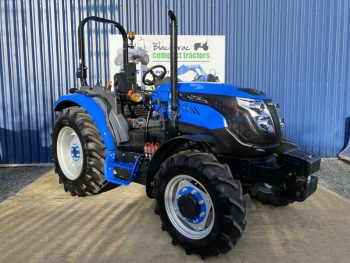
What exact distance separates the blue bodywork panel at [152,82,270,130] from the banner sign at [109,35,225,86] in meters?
2.40

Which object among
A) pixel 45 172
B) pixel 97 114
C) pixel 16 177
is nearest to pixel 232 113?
pixel 97 114

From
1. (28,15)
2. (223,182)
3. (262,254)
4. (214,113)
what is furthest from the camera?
(28,15)

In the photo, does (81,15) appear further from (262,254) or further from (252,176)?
(262,254)

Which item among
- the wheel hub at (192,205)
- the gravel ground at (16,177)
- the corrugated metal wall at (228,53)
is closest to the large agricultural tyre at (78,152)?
the gravel ground at (16,177)

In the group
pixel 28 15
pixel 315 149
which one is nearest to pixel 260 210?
pixel 315 149

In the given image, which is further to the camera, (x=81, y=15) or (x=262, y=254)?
(x=81, y=15)

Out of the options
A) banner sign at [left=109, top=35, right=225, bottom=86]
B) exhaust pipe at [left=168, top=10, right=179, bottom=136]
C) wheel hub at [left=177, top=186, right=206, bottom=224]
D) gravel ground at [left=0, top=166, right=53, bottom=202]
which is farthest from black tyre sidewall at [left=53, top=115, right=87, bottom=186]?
banner sign at [left=109, top=35, right=225, bottom=86]

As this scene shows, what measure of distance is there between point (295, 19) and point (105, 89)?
357cm

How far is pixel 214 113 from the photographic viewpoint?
3.31 metres

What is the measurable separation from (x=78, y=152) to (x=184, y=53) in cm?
262

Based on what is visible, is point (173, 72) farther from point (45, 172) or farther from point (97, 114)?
point (45, 172)

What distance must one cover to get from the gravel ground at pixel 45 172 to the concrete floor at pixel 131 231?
379 millimetres

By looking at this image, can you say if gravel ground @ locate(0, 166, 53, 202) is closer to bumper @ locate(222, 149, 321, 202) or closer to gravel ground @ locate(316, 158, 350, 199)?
bumper @ locate(222, 149, 321, 202)

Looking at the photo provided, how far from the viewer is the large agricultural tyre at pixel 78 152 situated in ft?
13.6
